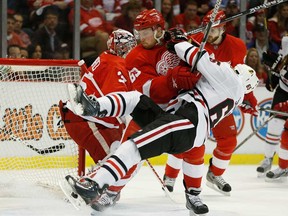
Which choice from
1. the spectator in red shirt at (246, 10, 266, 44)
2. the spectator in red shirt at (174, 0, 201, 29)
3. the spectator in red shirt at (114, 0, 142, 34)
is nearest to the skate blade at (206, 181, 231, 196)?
the spectator in red shirt at (114, 0, 142, 34)

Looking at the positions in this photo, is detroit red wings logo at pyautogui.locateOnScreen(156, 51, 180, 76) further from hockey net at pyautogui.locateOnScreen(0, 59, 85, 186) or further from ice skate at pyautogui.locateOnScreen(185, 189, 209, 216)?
hockey net at pyautogui.locateOnScreen(0, 59, 85, 186)

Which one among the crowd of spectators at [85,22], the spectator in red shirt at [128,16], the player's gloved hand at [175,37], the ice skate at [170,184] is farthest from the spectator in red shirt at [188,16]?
the player's gloved hand at [175,37]

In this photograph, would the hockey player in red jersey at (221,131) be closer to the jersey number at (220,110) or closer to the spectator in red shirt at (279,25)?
the jersey number at (220,110)

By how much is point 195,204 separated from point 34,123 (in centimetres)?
148

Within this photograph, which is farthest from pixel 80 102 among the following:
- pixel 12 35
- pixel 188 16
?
→ pixel 188 16

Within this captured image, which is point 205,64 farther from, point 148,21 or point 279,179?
point 279,179

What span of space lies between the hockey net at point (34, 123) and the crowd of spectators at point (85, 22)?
1.52 m

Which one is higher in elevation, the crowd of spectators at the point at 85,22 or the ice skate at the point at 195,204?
the crowd of spectators at the point at 85,22

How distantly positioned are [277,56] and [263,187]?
0.99 meters

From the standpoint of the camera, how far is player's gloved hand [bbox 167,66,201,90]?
12.8ft

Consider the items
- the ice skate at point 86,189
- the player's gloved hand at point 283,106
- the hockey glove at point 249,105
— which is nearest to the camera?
the ice skate at point 86,189

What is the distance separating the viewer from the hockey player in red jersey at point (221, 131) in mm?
4973

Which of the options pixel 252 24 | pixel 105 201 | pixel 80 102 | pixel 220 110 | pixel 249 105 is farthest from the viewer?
pixel 252 24

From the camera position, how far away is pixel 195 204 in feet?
13.4
